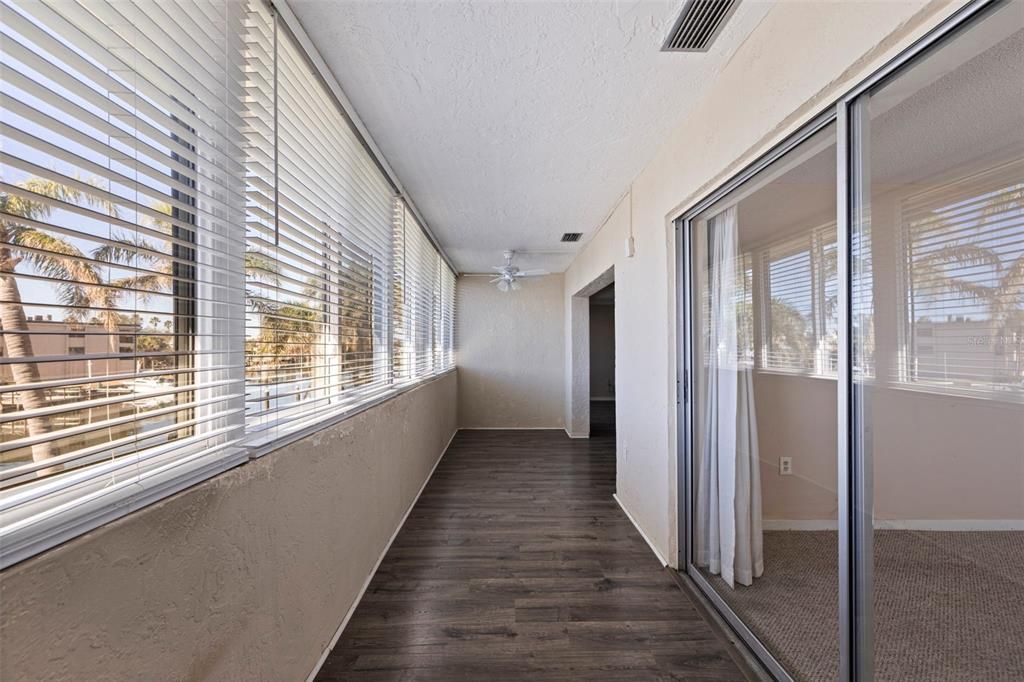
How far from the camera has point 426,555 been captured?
258 centimetres

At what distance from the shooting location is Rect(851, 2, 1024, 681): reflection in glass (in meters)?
0.87

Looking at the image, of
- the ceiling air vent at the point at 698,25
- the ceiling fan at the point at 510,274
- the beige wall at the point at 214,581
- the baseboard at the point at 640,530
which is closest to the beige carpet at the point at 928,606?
the baseboard at the point at 640,530

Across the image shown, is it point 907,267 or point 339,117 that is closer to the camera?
point 907,267

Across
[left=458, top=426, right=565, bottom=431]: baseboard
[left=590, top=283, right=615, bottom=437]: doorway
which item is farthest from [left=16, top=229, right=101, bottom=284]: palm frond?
[left=590, top=283, right=615, bottom=437]: doorway

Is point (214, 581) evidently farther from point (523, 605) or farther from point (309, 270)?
point (523, 605)

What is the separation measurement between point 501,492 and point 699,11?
11.6 ft

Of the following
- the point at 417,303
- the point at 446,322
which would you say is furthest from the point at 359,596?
the point at 446,322

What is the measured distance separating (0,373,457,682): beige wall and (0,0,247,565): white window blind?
2.8 inches

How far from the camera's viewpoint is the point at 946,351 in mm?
970

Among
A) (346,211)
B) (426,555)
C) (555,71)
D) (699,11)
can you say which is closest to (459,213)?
(346,211)

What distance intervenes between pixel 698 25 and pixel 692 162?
26.9 inches

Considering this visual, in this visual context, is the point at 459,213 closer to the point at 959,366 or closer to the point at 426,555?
the point at 426,555

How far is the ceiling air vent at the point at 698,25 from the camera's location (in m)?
1.40

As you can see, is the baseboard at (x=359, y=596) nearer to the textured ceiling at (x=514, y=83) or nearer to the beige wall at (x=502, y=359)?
the textured ceiling at (x=514, y=83)
